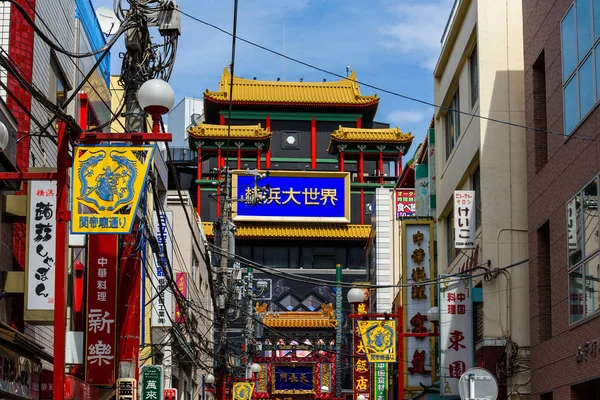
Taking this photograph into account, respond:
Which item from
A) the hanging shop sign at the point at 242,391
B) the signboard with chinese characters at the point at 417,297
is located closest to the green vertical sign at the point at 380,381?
the hanging shop sign at the point at 242,391

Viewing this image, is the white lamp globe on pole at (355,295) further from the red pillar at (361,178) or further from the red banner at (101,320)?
the red pillar at (361,178)

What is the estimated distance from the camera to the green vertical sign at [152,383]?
2619cm

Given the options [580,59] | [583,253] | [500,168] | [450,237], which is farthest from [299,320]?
[580,59]

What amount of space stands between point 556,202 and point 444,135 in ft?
43.3

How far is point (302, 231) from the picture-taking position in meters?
80.8

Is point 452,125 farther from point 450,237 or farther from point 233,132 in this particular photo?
point 233,132

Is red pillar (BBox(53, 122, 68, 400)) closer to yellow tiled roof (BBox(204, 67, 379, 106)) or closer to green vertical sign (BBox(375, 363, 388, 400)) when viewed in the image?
green vertical sign (BBox(375, 363, 388, 400))

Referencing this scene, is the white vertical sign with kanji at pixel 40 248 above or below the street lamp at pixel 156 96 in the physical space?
below

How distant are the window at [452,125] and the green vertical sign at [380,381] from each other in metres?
15.4

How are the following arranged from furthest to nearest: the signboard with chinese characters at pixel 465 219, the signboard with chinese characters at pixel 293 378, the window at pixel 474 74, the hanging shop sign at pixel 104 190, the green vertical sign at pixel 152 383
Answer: the signboard with chinese characters at pixel 293 378
the window at pixel 474 74
the signboard with chinese characters at pixel 465 219
the green vertical sign at pixel 152 383
the hanging shop sign at pixel 104 190

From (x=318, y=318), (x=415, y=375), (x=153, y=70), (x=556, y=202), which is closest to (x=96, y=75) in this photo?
(x=153, y=70)

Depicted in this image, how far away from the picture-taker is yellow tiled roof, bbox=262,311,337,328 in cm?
7925

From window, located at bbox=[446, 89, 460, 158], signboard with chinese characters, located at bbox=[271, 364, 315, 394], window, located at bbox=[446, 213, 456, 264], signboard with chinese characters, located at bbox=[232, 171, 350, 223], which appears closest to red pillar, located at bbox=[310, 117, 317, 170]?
signboard with chinese characters, located at bbox=[232, 171, 350, 223]

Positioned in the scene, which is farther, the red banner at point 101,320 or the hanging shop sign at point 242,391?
the hanging shop sign at point 242,391
